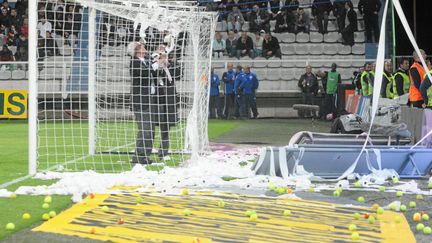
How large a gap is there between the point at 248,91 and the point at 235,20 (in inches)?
177

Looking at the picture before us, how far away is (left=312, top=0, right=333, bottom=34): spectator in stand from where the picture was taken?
31641 mm

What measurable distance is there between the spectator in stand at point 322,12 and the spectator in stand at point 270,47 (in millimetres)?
2259

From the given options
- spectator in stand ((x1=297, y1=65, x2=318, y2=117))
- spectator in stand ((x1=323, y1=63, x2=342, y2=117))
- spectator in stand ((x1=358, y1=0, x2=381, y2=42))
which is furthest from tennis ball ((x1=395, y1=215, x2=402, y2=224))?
spectator in stand ((x1=358, y1=0, x2=381, y2=42))

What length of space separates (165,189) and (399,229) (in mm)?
3028

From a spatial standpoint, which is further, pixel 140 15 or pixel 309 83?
pixel 309 83

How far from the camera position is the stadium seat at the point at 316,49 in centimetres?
3147

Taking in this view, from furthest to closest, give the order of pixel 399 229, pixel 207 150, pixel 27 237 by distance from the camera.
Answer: pixel 207 150, pixel 399 229, pixel 27 237

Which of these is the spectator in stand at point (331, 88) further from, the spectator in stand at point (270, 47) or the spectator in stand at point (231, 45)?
the spectator in stand at point (231, 45)

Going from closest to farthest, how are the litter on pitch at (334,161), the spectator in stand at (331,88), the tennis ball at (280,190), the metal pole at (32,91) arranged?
the tennis ball at (280,190) < the litter on pitch at (334,161) < the metal pole at (32,91) < the spectator in stand at (331,88)

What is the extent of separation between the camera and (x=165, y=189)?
30.2ft

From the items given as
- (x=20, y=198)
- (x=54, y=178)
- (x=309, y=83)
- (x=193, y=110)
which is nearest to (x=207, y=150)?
(x=193, y=110)

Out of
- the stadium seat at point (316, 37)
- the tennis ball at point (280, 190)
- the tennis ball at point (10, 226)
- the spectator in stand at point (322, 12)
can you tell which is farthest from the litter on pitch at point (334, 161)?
the spectator in stand at point (322, 12)

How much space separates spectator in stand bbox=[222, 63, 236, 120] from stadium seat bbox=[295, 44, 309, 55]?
3.65m

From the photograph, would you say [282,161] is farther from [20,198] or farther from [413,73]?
[413,73]
